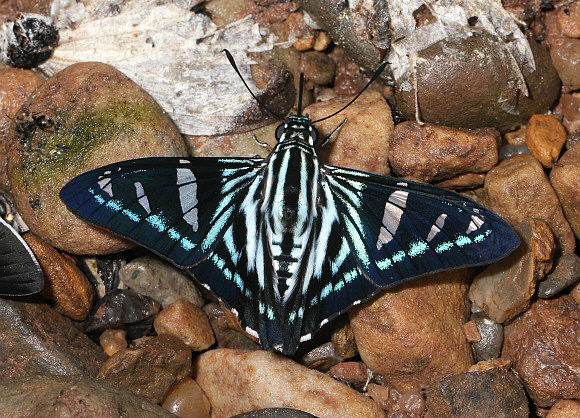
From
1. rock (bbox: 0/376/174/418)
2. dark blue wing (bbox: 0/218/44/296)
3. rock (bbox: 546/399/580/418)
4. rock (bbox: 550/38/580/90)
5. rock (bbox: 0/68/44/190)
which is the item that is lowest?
rock (bbox: 546/399/580/418)

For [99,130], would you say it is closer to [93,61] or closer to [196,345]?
[93,61]

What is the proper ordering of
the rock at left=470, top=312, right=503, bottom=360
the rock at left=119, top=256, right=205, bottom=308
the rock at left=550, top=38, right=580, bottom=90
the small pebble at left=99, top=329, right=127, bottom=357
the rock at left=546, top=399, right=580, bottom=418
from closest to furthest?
the rock at left=546, top=399, right=580, bottom=418 → the rock at left=470, top=312, right=503, bottom=360 → the small pebble at left=99, top=329, right=127, bottom=357 → the rock at left=119, top=256, right=205, bottom=308 → the rock at left=550, top=38, right=580, bottom=90

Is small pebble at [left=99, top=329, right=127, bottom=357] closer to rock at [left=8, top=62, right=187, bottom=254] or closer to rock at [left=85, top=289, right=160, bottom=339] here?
rock at [left=85, top=289, right=160, bottom=339]

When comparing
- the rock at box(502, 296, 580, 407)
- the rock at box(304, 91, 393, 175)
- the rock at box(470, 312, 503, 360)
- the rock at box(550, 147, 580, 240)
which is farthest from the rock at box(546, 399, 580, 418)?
the rock at box(304, 91, 393, 175)

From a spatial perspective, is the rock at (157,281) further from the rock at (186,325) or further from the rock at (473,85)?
the rock at (473,85)

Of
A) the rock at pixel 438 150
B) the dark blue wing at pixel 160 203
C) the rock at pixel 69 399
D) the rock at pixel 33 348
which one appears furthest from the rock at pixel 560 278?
the rock at pixel 33 348

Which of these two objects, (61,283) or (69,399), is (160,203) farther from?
(69,399)

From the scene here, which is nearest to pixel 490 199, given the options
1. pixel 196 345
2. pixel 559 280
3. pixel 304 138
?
pixel 559 280
